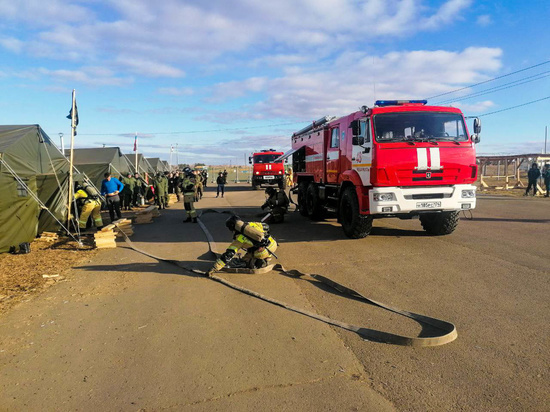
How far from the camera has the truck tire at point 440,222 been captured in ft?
27.9

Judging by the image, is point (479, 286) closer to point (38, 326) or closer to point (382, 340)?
point (382, 340)

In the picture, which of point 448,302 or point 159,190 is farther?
point 159,190

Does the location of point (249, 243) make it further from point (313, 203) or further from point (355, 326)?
point (313, 203)

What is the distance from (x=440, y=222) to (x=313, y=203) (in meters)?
4.12

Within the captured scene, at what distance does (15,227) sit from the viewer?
839 cm

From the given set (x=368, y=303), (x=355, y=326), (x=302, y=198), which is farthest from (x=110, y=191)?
(x=355, y=326)

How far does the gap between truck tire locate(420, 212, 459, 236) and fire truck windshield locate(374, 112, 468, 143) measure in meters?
1.71

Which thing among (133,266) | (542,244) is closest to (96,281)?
(133,266)

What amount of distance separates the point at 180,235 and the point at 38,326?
581 cm

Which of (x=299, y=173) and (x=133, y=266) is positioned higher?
(x=299, y=173)

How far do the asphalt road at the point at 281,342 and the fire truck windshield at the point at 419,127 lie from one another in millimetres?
2412

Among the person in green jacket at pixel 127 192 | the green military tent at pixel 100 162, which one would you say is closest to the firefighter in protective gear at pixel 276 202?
the person in green jacket at pixel 127 192

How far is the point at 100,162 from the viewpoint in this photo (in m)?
19.2

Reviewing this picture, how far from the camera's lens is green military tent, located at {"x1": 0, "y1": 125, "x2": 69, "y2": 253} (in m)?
8.31
